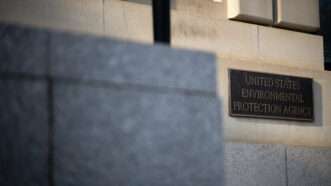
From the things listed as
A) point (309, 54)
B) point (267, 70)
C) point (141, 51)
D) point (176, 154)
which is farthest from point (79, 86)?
point (309, 54)

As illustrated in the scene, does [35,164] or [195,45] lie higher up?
[195,45]

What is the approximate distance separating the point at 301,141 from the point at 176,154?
222 inches

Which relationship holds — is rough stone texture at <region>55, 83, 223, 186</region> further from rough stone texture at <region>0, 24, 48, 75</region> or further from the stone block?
the stone block

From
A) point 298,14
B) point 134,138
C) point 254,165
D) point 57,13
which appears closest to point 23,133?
point 134,138

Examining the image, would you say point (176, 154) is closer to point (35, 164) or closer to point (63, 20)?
point (35, 164)

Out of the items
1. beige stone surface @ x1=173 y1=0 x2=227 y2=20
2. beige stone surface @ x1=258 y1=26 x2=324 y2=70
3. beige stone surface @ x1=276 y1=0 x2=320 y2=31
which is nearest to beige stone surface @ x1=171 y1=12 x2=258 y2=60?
beige stone surface @ x1=173 y1=0 x2=227 y2=20

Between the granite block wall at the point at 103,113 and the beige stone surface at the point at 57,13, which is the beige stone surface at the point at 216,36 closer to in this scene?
the beige stone surface at the point at 57,13

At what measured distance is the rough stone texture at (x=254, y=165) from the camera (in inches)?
355

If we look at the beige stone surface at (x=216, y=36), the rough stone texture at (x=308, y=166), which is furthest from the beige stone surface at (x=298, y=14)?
the rough stone texture at (x=308, y=166)

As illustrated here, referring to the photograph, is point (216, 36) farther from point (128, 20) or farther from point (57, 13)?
point (57, 13)

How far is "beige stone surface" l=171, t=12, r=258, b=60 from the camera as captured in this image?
357 inches

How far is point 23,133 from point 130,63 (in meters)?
0.91

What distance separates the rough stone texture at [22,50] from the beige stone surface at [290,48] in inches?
235

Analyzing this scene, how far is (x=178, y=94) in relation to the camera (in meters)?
4.96
